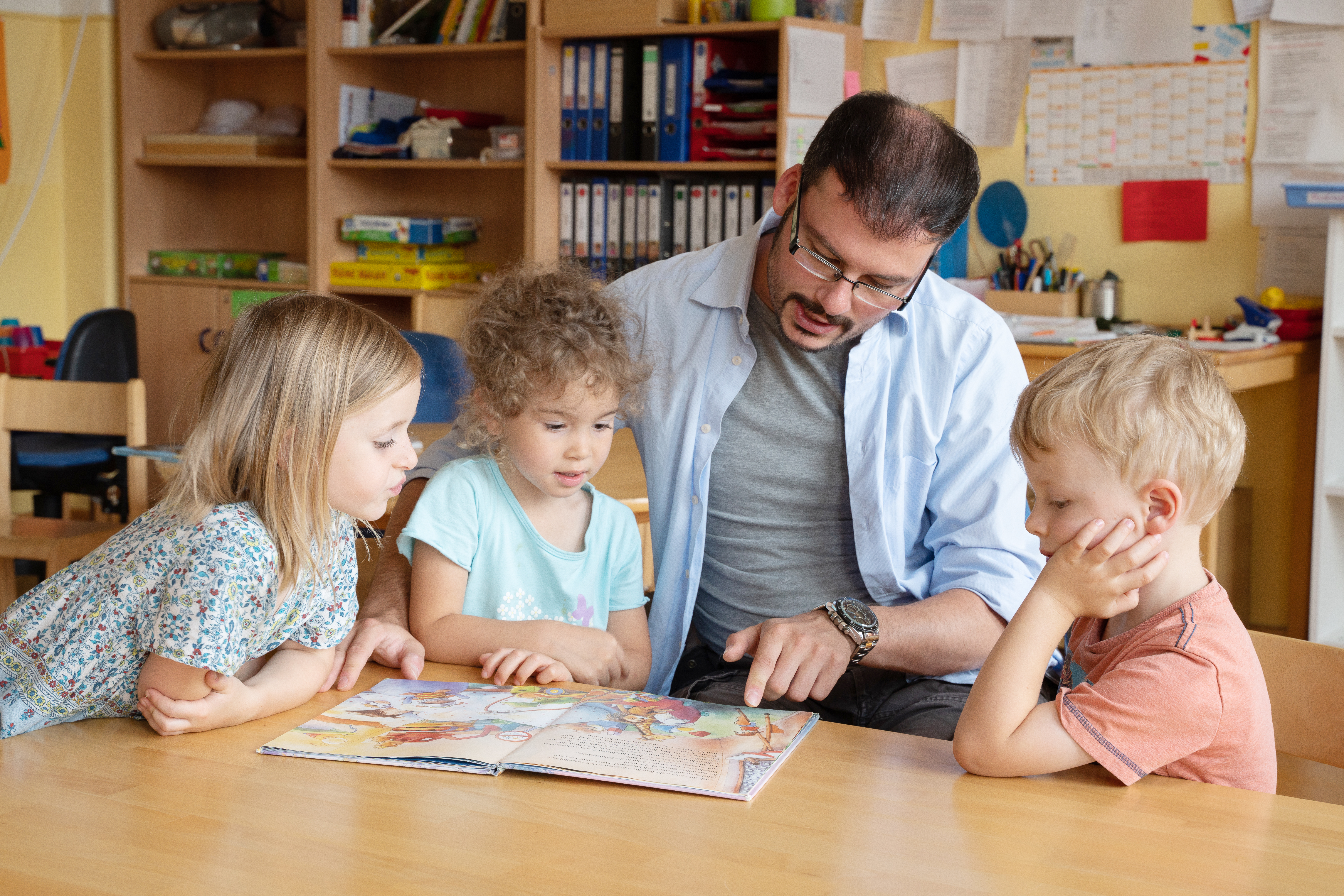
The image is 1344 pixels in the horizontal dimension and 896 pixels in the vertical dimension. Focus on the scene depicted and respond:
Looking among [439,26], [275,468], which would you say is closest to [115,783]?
[275,468]

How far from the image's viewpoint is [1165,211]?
129 inches

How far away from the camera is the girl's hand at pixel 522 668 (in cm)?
117

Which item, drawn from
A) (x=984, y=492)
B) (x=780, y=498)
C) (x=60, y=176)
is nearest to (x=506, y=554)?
(x=780, y=498)

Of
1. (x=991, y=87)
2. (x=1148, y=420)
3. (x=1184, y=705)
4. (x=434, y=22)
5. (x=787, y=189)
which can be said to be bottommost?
(x=1184, y=705)

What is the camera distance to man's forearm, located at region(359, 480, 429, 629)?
4.45ft

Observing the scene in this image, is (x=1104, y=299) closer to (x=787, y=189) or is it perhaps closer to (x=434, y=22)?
(x=787, y=189)

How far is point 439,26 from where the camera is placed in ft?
13.3

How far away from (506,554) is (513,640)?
0.20 meters

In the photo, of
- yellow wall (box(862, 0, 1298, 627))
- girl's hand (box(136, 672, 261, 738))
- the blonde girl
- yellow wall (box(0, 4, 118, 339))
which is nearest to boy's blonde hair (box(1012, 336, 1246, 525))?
the blonde girl

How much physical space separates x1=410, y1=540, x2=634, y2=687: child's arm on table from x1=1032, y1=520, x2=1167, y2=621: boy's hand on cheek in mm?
484

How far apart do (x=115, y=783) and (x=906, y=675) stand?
0.90 meters

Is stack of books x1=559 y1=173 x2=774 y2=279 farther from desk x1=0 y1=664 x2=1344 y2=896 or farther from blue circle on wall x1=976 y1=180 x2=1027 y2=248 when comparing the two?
desk x1=0 y1=664 x2=1344 y2=896

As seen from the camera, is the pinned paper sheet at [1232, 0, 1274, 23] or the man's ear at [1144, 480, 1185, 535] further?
the pinned paper sheet at [1232, 0, 1274, 23]

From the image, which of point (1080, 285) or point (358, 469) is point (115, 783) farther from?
point (1080, 285)
